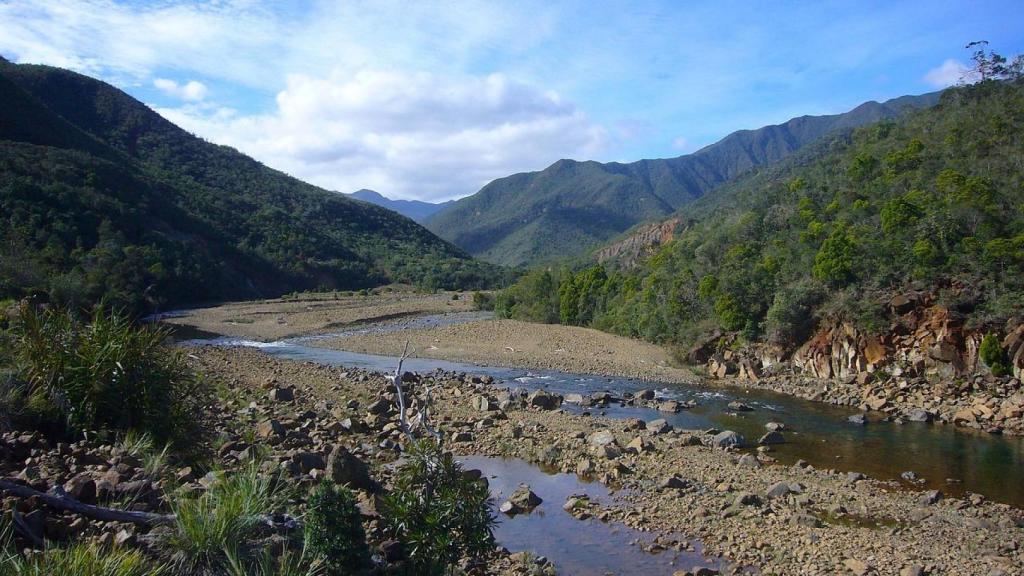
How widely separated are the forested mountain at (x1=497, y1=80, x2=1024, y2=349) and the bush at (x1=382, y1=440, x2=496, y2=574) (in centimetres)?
2340

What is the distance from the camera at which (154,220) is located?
67.8m

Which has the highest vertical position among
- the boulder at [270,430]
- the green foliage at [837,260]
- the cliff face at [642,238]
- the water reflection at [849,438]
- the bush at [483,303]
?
the cliff face at [642,238]

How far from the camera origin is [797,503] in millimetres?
12664

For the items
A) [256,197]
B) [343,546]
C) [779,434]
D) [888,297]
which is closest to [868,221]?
[888,297]

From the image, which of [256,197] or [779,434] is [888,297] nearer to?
[779,434]

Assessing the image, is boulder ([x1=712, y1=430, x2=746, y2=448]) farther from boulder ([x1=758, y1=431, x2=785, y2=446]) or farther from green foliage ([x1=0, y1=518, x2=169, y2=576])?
green foliage ([x1=0, y1=518, x2=169, y2=576])

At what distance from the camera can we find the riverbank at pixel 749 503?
10430 millimetres

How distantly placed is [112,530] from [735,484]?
38.8 feet

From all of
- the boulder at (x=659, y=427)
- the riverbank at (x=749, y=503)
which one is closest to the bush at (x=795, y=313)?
the boulder at (x=659, y=427)

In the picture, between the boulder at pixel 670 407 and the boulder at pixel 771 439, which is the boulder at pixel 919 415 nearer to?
the boulder at pixel 771 439

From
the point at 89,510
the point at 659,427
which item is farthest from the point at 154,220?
the point at 89,510

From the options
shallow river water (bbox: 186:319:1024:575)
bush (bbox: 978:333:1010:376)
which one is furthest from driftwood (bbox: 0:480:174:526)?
bush (bbox: 978:333:1010:376)

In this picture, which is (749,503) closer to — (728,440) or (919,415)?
(728,440)

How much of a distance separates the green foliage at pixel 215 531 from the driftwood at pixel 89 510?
0.87 feet
